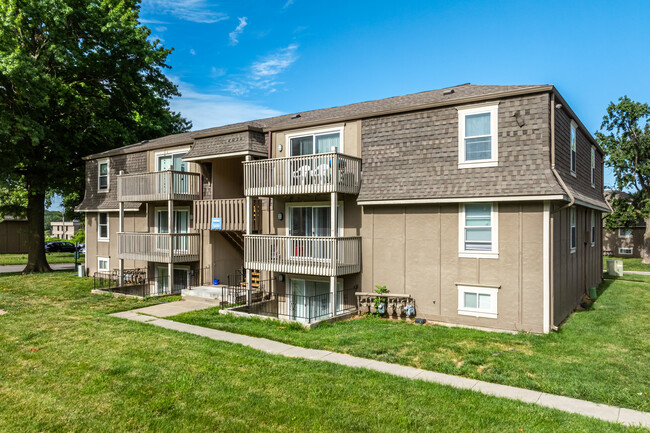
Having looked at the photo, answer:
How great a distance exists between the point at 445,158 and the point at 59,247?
148 ft

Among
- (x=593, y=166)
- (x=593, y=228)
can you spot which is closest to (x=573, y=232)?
(x=593, y=166)

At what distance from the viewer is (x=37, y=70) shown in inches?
770

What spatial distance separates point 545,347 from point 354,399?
5166 mm

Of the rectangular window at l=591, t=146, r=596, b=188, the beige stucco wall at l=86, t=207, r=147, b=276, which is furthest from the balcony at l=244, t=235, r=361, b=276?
the rectangular window at l=591, t=146, r=596, b=188

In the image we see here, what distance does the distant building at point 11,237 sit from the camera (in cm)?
4144

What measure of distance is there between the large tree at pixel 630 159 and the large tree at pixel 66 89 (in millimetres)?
33912

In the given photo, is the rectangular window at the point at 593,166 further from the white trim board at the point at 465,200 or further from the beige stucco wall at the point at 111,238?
the beige stucco wall at the point at 111,238

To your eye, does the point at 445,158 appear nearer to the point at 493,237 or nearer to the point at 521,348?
the point at 493,237

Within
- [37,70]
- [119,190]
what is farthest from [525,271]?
[37,70]

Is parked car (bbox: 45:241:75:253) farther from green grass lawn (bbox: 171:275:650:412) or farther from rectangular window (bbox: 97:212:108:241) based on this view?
green grass lawn (bbox: 171:275:650:412)

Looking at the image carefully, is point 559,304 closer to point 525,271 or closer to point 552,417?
point 525,271

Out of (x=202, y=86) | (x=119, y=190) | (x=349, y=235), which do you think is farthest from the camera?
(x=202, y=86)

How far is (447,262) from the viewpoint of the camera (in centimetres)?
1146

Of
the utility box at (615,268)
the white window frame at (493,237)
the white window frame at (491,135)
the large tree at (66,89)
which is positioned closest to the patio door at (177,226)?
the large tree at (66,89)
